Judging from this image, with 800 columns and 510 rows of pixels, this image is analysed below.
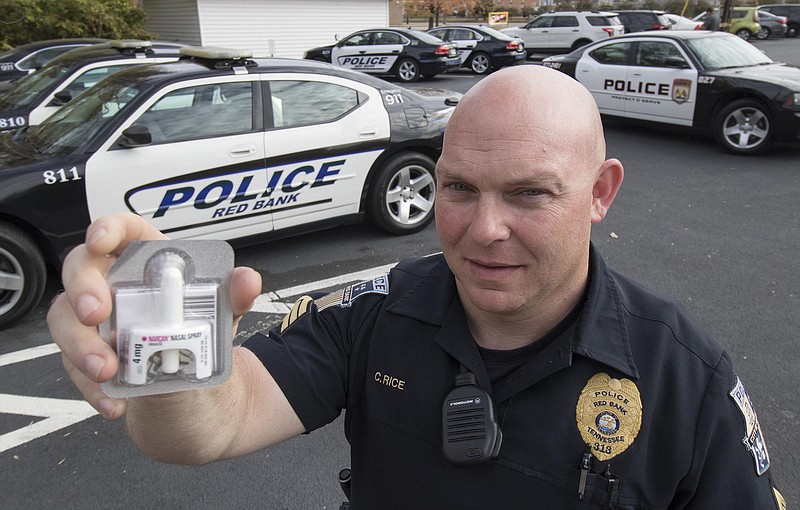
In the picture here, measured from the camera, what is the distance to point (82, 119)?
4.40 meters

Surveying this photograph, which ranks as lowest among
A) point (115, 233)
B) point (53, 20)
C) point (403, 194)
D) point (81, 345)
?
point (403, 194)

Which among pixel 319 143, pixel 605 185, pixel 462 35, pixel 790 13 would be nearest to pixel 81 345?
pixel 605 185

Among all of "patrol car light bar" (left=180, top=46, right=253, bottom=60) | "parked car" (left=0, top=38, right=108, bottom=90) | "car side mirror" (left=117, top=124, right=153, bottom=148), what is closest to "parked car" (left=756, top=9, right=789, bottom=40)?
"parked car" (left=0, top=38, right=108, bottom=90)

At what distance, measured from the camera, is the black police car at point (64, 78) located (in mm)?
6332

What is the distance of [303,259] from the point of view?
513 centimetres

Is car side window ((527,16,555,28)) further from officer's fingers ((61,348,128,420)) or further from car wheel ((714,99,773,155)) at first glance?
officer's fingers ((61,348,128,420))

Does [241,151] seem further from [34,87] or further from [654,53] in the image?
[654,53]

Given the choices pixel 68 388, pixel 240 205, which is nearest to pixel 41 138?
pixel 240 205

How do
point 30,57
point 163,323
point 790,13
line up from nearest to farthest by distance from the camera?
point 163,323
point 30,57
point 790,13

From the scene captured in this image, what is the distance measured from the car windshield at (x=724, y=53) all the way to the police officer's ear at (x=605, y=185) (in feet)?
26.4

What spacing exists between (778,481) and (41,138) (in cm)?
499

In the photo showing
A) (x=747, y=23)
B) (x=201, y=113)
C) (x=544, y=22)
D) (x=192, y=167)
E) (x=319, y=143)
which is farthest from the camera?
(x=747, y=23)

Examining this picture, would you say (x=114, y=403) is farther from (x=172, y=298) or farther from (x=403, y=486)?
(x=403, y=486)

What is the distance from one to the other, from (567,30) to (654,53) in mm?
11693
